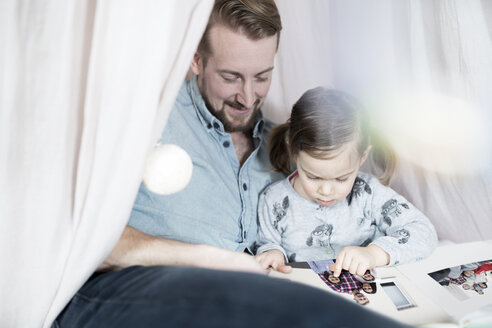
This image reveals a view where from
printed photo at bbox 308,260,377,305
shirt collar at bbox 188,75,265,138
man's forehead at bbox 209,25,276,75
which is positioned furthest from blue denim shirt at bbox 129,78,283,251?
printed photo at bbox 308,260,377,305

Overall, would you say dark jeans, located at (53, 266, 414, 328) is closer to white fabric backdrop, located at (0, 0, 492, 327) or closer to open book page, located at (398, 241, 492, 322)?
white fabric backdrop, located at (0, 0, 492, 327)

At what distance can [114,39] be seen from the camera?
63cm

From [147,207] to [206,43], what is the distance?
1.55 feet

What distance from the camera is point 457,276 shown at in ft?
2.94

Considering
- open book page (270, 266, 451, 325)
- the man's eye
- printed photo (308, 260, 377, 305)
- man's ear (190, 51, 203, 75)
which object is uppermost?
man's ear (190, 51, 203, 75)

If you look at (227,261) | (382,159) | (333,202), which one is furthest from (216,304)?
(382,159)

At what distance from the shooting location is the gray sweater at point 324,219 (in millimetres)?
1118

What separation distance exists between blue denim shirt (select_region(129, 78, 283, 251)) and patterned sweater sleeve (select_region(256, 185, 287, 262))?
0.8 inches

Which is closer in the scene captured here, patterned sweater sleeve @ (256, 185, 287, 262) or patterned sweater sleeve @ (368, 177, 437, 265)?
patterned sweater sleeve @ (368, 177, 437, 265)

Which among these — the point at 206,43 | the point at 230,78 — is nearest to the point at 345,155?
the point at 230,78

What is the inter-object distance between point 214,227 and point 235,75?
41 centimetres

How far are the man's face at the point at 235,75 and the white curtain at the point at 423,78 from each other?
0.46ft

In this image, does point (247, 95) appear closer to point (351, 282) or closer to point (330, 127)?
point (330, 127)

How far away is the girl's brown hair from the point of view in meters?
1.03
